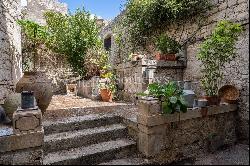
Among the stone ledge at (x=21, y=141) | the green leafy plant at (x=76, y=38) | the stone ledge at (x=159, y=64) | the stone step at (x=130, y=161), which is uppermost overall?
the green leafy plant at (x=76, y=38)

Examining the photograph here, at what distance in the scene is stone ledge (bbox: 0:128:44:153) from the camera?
109 inches

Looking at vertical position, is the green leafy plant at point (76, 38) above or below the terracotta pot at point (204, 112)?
above

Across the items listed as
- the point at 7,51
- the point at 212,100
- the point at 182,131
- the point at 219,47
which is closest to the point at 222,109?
the point at 212,100

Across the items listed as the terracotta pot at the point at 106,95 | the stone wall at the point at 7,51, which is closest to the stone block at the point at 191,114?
the terracotta pot at the point at 106,95

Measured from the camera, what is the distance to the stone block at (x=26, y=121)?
2848 millimetres

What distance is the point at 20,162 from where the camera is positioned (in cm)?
284

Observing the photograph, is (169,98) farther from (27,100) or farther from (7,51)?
(7,51)

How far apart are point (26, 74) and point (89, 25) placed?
6321 mm

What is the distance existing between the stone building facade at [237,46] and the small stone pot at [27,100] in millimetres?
3563

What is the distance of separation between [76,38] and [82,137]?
22.6 feet

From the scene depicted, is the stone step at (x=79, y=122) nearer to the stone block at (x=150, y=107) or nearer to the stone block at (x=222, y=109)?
the stone block at (x=150, y=107)

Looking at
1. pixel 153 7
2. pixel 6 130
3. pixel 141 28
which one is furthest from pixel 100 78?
pixel 6 130

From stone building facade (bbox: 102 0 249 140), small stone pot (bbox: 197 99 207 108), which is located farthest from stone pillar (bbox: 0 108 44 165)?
stone building facade (bbox: 102 0 249 140)

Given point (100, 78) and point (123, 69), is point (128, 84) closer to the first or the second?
point (123, 69)
